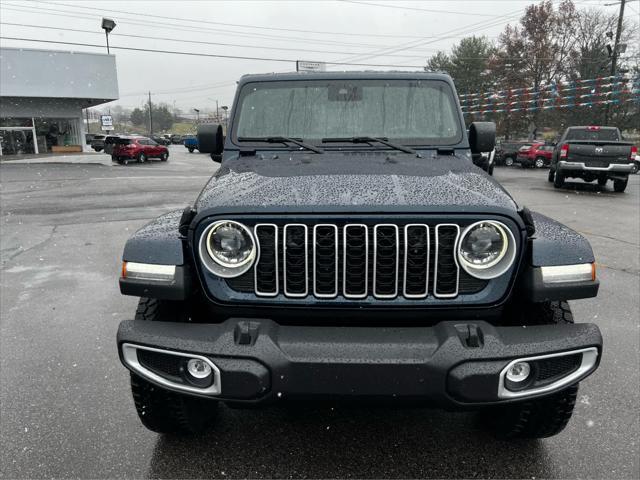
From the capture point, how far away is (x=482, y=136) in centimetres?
354

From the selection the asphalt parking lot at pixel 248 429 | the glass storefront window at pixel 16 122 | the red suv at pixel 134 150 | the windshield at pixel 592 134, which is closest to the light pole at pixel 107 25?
the glass storefront window at pixel 16 122

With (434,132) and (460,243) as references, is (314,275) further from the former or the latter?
(434,132)

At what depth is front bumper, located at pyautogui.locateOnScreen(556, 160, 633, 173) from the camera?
1389 centimetres

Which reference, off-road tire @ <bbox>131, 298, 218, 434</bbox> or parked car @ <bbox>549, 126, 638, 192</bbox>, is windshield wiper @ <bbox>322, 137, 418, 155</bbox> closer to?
off-road tire @ <bbox>131, 298, 218, 434</bbox>

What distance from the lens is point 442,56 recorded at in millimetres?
57031

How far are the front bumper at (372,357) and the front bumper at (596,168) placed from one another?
A: 13739mm

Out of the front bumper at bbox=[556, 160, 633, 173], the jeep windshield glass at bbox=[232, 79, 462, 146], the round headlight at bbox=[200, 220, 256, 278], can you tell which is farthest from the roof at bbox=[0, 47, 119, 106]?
the round headlight at bbox=[200, 220, 256, 278]

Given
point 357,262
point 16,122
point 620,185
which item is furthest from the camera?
point 16,122

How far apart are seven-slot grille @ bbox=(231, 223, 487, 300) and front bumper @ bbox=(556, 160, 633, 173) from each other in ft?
45.3

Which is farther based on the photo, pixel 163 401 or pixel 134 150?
pixel 134 150

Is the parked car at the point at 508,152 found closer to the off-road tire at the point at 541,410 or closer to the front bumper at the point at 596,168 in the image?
the front bumper at the point at 596,168

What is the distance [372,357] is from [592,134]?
16.3 metres

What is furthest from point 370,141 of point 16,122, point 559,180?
point 16,122

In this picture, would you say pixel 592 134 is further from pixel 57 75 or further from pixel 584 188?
pixel 57 75
